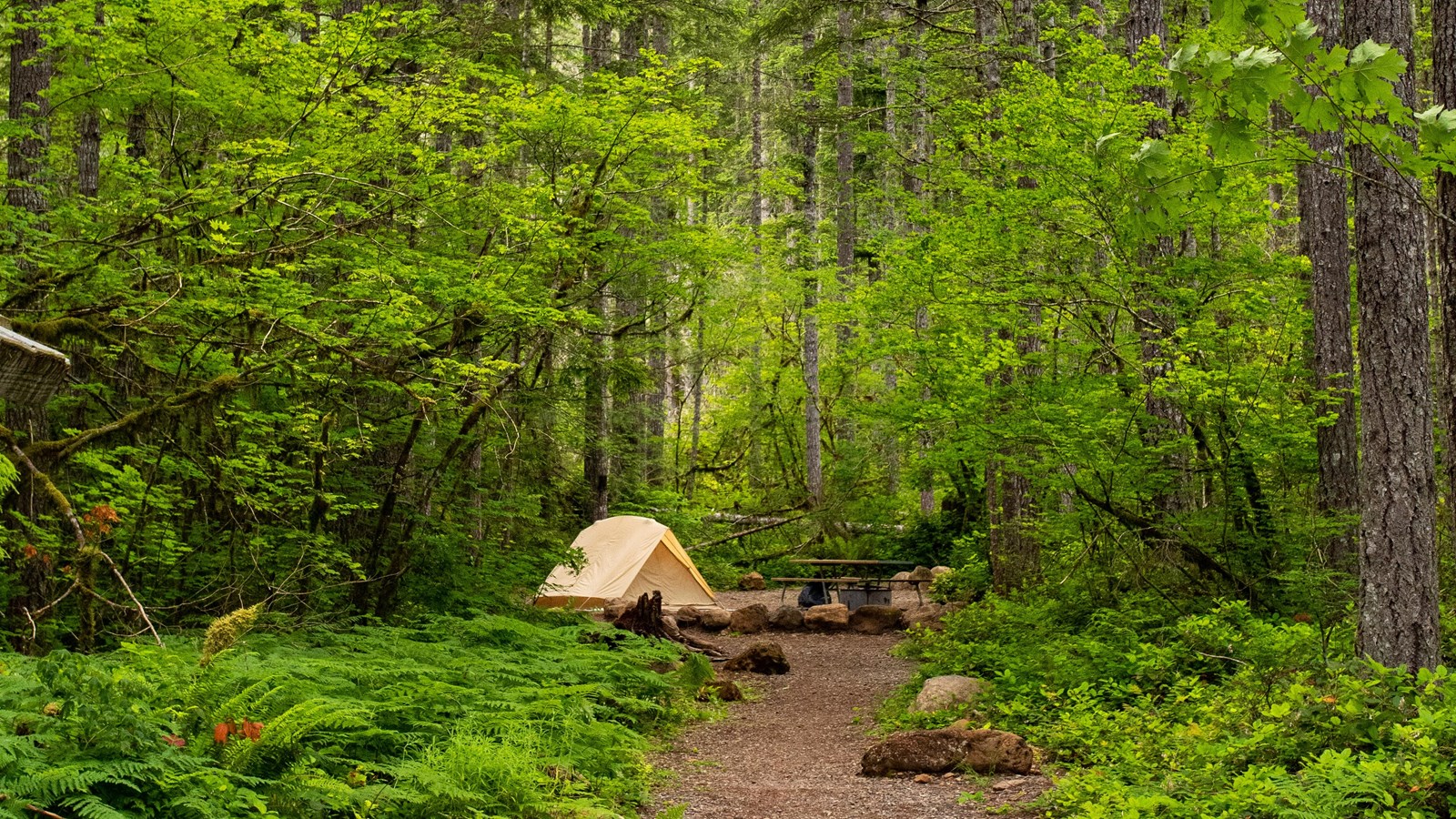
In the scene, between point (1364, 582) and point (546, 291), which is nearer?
point (1364, 582)

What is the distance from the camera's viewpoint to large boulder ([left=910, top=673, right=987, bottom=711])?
29.5 ft

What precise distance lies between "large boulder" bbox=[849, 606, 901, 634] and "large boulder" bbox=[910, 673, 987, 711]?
548 centimetres

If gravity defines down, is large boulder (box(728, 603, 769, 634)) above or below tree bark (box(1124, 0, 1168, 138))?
below

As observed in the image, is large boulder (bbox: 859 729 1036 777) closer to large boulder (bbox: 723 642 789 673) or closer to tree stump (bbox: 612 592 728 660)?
large boulder (bbox: 723 642 789 673)

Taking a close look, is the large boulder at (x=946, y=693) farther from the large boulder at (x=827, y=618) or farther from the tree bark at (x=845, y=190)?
the tree bark at (x=845, y=190)

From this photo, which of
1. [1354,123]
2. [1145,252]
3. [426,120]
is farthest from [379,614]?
[1354,123]

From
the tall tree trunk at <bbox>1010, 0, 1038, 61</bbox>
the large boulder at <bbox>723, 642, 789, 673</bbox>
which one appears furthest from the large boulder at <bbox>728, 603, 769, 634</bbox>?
the tall tree trunk at <bbox>1010, 0, 1038, 61</bbox>

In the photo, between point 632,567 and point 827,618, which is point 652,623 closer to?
point 632,567

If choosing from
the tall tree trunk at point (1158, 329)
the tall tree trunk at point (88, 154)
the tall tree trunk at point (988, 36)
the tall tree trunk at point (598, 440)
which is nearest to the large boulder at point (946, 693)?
the tall tree trunk at point (1158, 329)

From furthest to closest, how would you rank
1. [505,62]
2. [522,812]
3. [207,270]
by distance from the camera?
[505,62], [207,270], [522,812]

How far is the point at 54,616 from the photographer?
793 cm

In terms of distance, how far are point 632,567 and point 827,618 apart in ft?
9.05

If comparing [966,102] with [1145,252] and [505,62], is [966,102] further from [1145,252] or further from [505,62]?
[505,62]

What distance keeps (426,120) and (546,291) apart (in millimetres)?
1885
